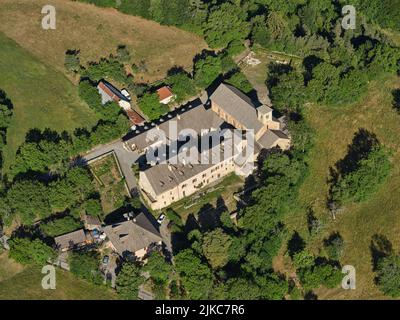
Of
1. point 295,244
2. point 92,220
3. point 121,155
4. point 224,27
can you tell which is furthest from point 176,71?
point 295,244

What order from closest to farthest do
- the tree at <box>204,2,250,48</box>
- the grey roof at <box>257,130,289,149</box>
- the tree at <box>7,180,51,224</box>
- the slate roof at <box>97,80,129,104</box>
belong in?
the tree at <box>7,180,51,224</box> → the grey roof at <box>257,130,289,149</box> → the slate roof at <box>97,80,129,104</box> → the tree at <box>204,2,250,48</box>

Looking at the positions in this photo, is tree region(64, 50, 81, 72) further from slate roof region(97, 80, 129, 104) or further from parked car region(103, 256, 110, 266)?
parked car region(103, 256, 110, 266)

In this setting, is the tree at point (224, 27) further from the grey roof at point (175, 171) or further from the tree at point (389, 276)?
the tree at point (389, 276)

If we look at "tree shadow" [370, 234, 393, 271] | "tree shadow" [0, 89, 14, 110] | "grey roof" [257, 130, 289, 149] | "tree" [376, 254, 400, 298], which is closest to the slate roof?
"tree shadow" [0, 89, 14, 110]

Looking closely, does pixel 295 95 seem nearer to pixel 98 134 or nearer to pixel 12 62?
pixel 98 134

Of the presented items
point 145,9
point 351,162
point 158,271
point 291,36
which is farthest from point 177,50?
point 158,271

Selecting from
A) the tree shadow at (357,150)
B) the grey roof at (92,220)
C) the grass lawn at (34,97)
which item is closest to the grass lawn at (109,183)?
the grey roof at (92,220)
